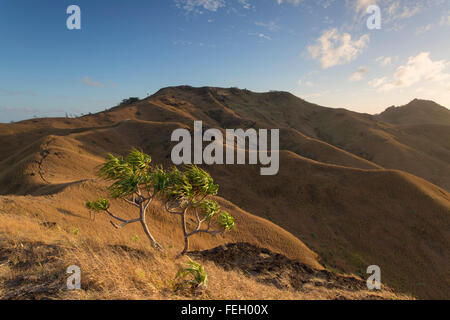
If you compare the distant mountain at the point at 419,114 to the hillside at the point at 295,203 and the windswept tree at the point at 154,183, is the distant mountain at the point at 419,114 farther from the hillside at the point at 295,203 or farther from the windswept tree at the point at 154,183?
the windswept tree at the point at 154,183

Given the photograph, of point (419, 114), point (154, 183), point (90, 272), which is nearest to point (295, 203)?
point (154, 183)

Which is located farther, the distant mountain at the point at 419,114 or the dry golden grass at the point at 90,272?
the distant mountain at the point at 419,114

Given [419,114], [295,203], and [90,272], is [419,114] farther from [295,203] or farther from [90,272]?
[90,272]

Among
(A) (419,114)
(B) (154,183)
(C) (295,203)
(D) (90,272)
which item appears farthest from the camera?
(A) (419,114)

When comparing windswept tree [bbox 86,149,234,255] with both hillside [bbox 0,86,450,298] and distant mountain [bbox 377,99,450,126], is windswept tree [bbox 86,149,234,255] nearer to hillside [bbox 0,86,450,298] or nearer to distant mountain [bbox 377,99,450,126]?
hillside [bbox 0,86,450,298]

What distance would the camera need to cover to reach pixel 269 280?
831 centimetres

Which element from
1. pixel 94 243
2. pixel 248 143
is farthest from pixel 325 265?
pixel 248 143

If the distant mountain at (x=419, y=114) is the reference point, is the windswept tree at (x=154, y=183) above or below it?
below

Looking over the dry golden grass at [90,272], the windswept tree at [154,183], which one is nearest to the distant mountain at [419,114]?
the windswept tree at [154,183]

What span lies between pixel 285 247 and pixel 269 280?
6986 mm

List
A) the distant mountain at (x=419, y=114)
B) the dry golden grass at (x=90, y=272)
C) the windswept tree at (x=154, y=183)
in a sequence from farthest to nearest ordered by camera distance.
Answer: the distant mountain at (x=419, y=114)
the windswept tree at (x=154, y=183)
the dry golden grass at (x=90, y=272)

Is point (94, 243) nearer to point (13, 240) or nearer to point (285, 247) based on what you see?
point (13, 240)

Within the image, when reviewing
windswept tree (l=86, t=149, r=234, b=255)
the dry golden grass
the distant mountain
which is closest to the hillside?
the dry golden grass
